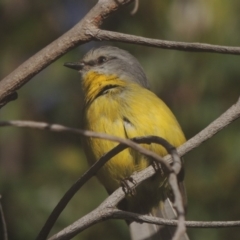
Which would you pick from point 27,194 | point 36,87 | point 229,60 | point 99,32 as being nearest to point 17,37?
point 36,87

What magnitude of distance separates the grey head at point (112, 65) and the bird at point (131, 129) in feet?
0.03

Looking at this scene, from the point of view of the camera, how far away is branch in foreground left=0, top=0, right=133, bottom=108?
177cm

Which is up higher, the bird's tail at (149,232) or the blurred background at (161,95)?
the blurred background at (161,95)

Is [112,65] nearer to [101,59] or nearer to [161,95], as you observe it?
[101,59]

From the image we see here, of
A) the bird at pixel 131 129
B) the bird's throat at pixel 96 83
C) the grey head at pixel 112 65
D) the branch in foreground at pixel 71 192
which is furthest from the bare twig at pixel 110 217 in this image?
the grey head at pixel 112 65

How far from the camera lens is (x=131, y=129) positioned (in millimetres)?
3584

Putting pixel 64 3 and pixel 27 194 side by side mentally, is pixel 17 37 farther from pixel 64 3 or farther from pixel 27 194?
pixel 27 194

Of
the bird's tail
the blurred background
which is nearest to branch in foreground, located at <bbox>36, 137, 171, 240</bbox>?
the bird's tail

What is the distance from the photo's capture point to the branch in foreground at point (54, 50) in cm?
177

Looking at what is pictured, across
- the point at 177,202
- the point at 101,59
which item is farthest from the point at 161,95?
the point at 177,202

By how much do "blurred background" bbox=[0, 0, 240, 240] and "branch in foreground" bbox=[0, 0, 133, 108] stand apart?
111 inches

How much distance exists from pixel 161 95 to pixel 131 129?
1.84 meters

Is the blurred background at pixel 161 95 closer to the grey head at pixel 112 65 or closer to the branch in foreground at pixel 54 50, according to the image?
the grey head at pixel 112 65

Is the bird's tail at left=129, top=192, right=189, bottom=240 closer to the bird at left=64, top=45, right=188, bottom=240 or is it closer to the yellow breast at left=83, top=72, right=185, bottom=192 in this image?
the bird at left=64, top=45, right=188, bottom=240
